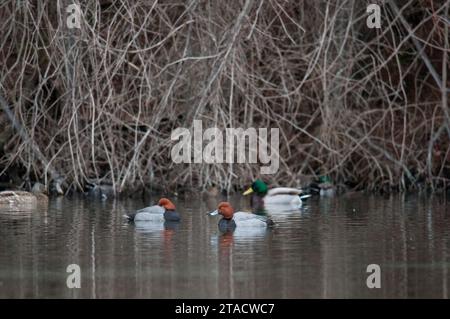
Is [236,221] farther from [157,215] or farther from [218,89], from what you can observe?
[218,89]

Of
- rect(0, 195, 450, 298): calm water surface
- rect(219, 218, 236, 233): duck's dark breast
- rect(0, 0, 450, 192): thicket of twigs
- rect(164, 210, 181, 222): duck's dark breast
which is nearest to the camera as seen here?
rect(0, 195, 450, 298): calm water surface

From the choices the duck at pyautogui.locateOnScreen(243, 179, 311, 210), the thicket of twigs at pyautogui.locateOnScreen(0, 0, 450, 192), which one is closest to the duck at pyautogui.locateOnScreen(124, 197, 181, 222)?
the thicket of twigs at pyautogui.locateOnScreen(0, 0, 450, 192)

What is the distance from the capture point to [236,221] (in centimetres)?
1292

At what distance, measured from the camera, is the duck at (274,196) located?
1573 centimetres

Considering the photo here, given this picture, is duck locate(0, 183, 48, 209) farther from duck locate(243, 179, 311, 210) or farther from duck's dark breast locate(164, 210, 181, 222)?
duck locate(243, 179, 311, 210)

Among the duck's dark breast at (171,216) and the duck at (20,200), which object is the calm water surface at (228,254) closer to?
the duck's dark breast at (171,216)

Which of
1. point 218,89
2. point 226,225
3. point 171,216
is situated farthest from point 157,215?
point 218,89

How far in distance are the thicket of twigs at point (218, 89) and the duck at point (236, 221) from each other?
2.33 meters

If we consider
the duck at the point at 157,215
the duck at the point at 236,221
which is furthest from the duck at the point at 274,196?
the duck at the point at 236,221

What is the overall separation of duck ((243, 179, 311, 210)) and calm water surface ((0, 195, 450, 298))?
Result: 1175 mm

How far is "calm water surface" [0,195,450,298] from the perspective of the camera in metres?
9.00

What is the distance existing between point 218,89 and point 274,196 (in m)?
1.72

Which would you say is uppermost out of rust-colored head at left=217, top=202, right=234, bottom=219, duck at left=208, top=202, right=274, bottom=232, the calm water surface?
rust-colored head at left=217, top=202, right=234, bottom=219
